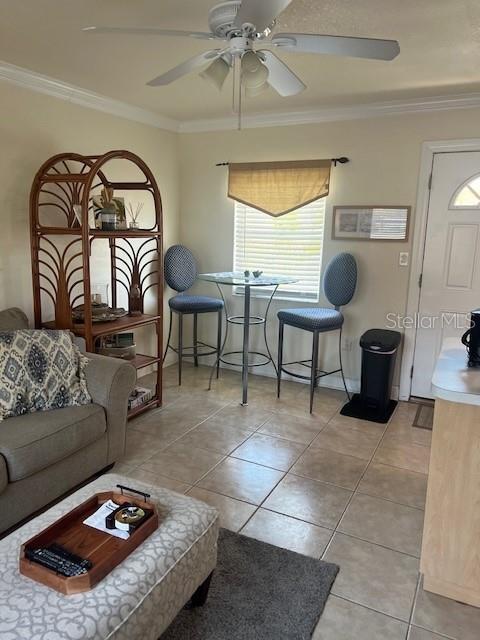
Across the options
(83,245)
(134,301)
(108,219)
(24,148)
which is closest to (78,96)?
(24,148)

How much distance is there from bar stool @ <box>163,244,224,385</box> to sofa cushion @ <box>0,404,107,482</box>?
1.70 meters

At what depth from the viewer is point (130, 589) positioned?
1.40m

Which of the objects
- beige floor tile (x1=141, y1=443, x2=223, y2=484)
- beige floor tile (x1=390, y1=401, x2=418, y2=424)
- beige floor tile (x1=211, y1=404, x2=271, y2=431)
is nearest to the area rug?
beige floor tile (x1=141, y1=443, x2=223, y2=484)

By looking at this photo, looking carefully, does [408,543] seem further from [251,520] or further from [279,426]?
[279,426]

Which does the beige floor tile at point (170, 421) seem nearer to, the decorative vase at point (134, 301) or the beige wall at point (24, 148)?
the decorative vase at point (134, 301)

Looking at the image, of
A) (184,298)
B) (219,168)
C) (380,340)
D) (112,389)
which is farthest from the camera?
(219,168)

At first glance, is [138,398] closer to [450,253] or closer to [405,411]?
[405,411]

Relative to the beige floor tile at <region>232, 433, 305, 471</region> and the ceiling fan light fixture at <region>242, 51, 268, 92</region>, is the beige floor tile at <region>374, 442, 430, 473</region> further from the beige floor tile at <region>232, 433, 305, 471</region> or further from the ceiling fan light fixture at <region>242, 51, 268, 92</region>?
the ceiling fan light fixture at <region>242, 51, 268, 92</region>

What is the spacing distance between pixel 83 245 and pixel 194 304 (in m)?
1.43

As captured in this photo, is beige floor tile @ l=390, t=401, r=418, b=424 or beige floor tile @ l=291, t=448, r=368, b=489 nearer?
beige floor tile @ l=291, t=448, r=368, b=489

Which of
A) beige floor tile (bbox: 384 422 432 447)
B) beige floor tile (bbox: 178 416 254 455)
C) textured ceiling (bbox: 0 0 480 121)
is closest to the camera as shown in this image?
textured ceiling (bbox: 0 0 480 121)

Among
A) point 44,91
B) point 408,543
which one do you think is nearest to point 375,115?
point 44,91

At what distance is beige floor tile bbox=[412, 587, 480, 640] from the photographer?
179 cm

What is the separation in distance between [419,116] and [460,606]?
336 cm
